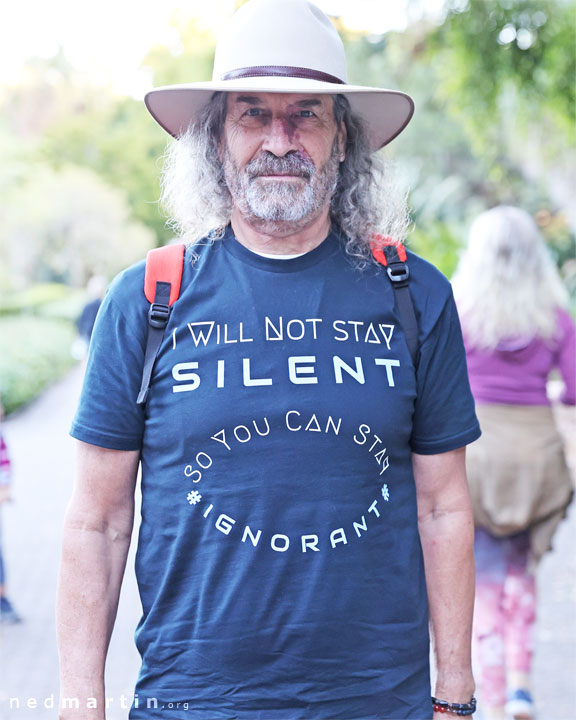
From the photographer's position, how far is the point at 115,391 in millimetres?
2035

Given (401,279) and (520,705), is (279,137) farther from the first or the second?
(520,705)

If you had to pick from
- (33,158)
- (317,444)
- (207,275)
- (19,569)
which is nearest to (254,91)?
(207,275)

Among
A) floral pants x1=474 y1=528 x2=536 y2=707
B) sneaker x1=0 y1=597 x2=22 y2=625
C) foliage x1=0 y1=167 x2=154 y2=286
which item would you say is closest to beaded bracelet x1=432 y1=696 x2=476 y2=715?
floral pants x1=474 y1=528 x2=536 y2=707

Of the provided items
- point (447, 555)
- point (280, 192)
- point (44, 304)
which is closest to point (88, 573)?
point (447, 555)

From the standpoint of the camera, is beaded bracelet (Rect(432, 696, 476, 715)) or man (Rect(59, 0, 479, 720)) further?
beaded bracelet (Rect(432, 696, 476, 715))

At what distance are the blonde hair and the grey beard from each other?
84.4 inches

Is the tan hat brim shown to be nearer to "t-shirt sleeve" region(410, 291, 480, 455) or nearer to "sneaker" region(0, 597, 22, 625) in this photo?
"t-shirt sleeve" region(410, 291, 480, 455)

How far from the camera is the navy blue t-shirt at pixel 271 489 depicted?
1.96m

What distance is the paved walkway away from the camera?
4.32 metres

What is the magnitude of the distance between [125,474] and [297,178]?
781 mm

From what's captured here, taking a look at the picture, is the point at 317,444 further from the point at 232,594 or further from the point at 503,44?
the point at 503,44

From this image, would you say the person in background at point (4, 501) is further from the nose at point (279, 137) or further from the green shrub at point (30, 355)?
the green shrub at point (30, 355)

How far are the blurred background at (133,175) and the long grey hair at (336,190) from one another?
164mm

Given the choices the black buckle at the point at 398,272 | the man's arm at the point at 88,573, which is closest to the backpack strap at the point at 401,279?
the black buckle at the point at 398,272
